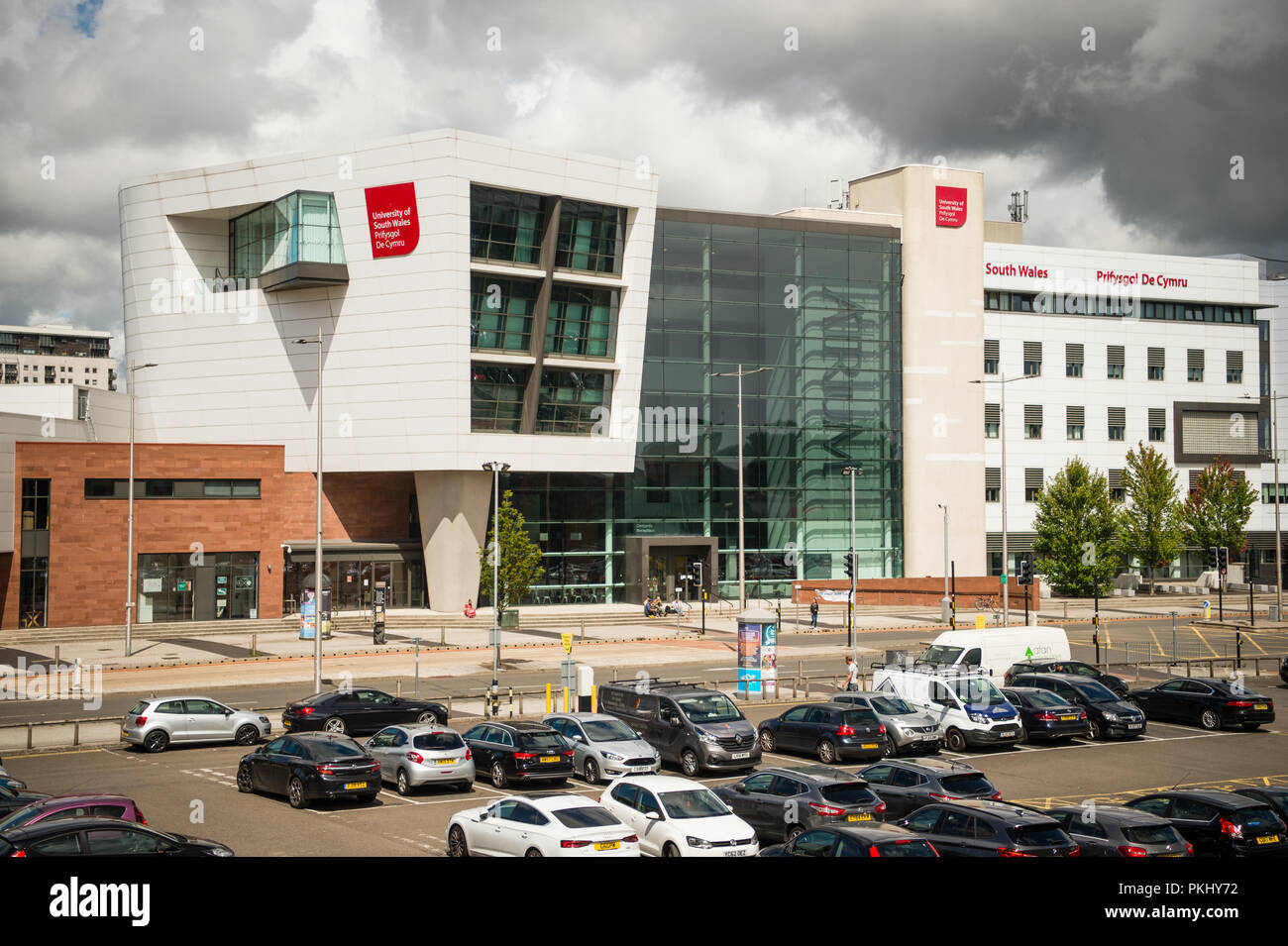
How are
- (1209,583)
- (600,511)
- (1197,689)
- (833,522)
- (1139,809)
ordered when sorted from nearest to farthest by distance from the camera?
(1139,809) < (1197,689) < (600,511) < (833,522) < (1209,583)

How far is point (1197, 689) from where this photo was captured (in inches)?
1288

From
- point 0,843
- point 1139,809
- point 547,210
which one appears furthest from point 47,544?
point 1139,809

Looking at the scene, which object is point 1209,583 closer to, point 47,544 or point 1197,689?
point 1197,689

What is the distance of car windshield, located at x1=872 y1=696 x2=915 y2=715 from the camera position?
1111 inches

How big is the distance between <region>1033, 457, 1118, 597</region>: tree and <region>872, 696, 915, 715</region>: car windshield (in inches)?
2028

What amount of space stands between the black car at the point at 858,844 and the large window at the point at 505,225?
50.1 metres

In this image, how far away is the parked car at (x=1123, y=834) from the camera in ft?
50.4

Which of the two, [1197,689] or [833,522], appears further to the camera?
[833,522]

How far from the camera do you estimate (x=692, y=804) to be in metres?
17.4

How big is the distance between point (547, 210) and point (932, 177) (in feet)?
107

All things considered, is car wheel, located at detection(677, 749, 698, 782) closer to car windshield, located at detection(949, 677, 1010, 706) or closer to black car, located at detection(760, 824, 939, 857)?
car windshield, located at detection(949, 677, 1010, 706)

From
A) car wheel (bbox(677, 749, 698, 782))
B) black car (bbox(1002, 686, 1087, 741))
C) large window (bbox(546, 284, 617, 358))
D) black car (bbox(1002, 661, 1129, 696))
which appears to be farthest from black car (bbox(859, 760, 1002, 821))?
large window (bbox(546, 284, 617, 358))

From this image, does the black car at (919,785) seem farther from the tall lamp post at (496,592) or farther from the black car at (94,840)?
the tall lamp post at (496,592)
